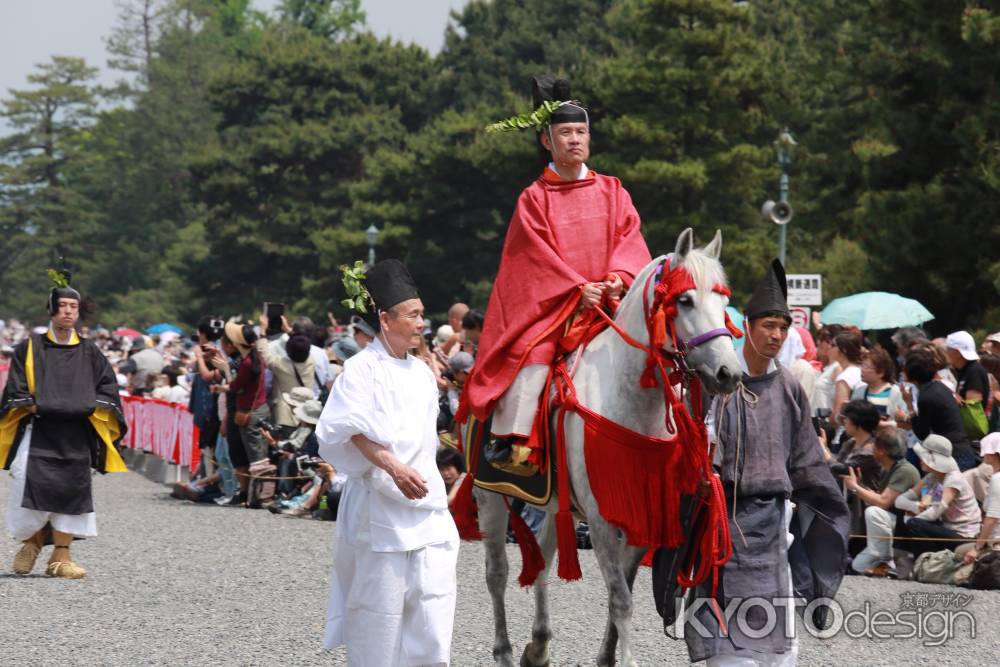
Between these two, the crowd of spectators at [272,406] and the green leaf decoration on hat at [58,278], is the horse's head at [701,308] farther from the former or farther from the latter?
the crowd of spectators at [272,406]

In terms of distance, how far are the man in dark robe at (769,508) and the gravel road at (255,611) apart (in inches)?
75.9

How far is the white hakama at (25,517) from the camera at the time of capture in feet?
35.1

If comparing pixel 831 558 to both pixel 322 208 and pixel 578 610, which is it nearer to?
pixel 578 610

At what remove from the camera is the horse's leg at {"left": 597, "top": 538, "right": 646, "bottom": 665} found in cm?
700

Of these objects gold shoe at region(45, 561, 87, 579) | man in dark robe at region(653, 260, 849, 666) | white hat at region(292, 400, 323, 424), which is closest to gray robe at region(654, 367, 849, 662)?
man in dark robe at region(653, 260, 849, 666)

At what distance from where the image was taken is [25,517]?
10703 mm

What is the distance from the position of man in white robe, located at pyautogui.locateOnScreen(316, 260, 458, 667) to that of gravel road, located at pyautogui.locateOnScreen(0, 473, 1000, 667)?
2.03m

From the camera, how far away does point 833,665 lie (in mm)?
7797

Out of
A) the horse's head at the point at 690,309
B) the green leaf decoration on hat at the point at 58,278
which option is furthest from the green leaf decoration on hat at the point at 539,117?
the green leaf decoration on hat at the point at 58,278

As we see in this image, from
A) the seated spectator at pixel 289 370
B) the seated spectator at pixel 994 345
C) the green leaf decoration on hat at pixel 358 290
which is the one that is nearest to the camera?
the green leaf decoration on hat at pixel 358 290

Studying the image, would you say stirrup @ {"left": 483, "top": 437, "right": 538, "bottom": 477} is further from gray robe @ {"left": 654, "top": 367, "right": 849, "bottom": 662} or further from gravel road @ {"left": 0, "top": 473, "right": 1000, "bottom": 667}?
gray robe @ {"left": 654, "top": 367, "right": 849, "bottom": 662}

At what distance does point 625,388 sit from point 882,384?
5.21m

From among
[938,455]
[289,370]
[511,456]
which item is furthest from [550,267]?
[289,370]

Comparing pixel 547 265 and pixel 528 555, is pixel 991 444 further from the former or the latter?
pixel 547 265
